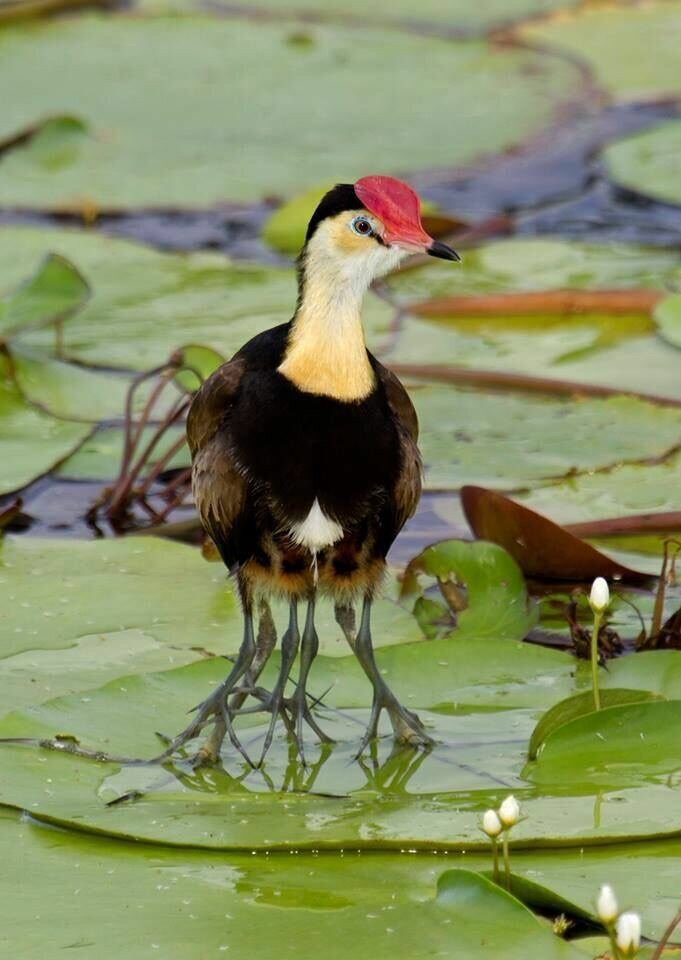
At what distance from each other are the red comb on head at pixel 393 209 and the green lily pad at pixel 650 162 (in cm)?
308

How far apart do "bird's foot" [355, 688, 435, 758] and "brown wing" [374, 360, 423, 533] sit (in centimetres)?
29

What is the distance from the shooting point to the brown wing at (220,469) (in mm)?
3160

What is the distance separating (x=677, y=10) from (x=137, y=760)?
5.97 m

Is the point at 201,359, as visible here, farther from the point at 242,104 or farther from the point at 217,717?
the point at 242,104

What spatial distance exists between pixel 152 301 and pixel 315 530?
252 cm

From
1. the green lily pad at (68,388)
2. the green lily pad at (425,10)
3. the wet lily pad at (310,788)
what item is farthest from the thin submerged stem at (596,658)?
the green lily pad at (425,10)

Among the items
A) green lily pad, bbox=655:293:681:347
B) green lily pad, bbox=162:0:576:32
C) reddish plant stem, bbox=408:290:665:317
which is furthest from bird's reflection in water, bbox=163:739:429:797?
green lily pad, bbox=162:0:576:32

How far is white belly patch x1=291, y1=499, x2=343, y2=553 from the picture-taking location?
3080 mm

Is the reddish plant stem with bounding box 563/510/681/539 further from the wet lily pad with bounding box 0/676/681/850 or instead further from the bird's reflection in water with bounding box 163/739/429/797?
the bird's reflection in water with bounding box 163/739/429/797

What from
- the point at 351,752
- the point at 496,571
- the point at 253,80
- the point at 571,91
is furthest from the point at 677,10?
the point at 351,752

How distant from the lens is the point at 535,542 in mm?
3758

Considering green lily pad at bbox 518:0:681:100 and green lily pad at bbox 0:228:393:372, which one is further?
green lily pad at bbox 518:0:681:100

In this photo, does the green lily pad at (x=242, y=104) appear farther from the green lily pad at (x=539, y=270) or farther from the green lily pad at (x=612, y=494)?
the green lily pad at (x=612, y=494)

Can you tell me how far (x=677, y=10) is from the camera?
8.25 meters
